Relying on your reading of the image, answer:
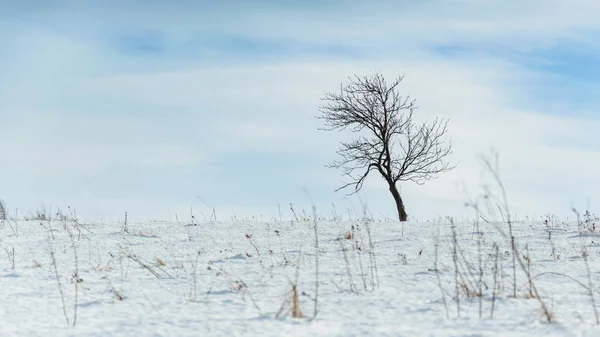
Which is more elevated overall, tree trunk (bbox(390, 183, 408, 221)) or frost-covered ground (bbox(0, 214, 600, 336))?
tree trunk (bbox(390, 183, 408, 221))

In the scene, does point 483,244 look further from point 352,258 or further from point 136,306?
point 136,306

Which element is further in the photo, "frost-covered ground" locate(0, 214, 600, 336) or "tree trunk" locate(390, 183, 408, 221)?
"tree trunk" locate(390, 183, 408, 221)

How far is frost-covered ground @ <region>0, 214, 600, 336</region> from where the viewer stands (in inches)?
165

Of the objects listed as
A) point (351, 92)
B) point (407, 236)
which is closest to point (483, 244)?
point (407, 236)

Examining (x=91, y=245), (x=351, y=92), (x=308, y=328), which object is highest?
(x=351, y=92)

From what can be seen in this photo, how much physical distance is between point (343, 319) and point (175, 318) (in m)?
1.18

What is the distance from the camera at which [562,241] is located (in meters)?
8.26

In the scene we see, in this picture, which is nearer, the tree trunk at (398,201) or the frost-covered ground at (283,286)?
the frost-covered ground at (283,286)

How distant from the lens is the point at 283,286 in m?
5.50

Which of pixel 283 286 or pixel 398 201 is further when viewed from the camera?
pixel 398 201

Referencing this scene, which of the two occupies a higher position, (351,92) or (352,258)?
(351,92)

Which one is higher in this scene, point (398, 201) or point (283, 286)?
point (398, 201)

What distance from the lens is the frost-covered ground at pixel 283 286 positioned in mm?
4191

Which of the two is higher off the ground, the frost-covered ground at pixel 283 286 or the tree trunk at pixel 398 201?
the tree trunk at pixel 398 201
